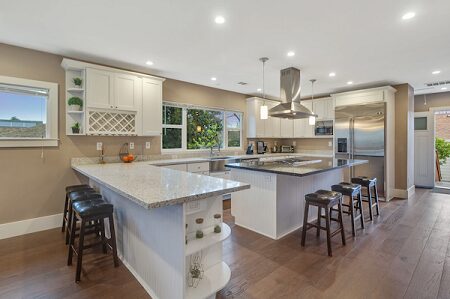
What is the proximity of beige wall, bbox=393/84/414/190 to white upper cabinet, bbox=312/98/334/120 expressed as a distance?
4.41 feet

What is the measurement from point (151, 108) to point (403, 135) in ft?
17.2

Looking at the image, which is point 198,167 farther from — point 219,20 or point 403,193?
point 403,193

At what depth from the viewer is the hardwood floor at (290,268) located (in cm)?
197

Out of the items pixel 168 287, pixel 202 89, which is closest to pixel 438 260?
pixel 168 287

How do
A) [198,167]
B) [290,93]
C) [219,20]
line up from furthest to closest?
[198,167] → [290,93] → [219,20]

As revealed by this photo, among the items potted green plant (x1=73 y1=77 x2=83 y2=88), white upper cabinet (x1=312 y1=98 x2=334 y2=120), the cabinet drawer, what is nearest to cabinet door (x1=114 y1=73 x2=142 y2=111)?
potted green plant (x1=73 y1=77 x2=83 y2=88)

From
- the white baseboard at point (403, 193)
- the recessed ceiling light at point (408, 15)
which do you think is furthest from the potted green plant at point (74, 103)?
the white baseboard at point (403, 193)

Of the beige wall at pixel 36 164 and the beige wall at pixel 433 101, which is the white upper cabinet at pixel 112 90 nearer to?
the beige wall at pixel 36 164

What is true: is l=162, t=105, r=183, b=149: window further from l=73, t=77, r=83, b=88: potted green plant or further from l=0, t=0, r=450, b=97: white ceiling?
l=73, t=77, r=83, b=88: potted green plant

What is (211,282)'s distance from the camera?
5.90ft

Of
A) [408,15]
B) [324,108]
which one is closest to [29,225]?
[408,15]

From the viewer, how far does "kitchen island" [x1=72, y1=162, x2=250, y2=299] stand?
1.60m

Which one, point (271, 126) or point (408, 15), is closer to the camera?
point (408, 15)

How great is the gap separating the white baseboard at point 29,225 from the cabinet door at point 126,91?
1879 millimetres
